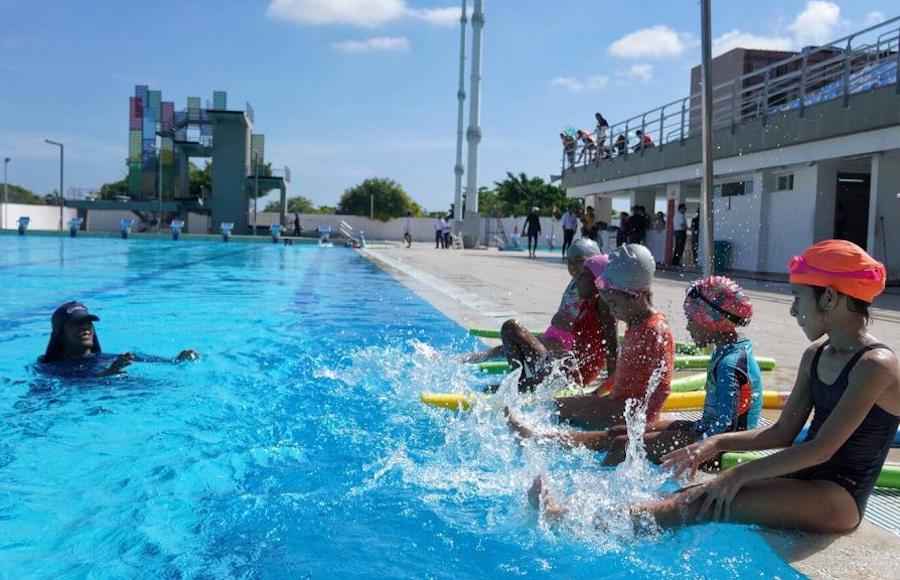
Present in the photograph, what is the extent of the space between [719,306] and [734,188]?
18046 mm

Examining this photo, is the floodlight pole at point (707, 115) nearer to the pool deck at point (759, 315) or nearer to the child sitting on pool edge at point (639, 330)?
the pool deck at point (759, 315)

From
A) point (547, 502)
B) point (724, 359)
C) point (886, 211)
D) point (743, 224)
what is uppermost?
point (886, 211)

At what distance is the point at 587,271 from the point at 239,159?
46.9 m

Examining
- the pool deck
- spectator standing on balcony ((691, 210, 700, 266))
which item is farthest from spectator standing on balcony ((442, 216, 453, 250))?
the pool deck

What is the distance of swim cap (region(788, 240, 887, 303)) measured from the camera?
235cm

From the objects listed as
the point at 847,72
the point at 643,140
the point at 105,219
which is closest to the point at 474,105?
the point at 643,140

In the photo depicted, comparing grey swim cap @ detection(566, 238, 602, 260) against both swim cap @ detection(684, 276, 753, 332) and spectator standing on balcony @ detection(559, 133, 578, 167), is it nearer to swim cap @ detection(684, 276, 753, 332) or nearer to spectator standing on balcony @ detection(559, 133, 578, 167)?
swim cap @ detection(684, 276, 753, 332)

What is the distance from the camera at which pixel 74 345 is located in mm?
5410

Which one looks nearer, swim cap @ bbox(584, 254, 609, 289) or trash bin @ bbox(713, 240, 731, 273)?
swim cap @ bbox(584, 254, 609, 289)

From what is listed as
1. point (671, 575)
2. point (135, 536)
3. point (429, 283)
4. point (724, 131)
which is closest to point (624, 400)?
point (671, 575)

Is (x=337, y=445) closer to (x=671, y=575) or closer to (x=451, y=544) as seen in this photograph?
(x=451, y=544)

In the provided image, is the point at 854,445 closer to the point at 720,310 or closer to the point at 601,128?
the point at 720,310

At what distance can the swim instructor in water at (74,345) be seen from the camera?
5.33m

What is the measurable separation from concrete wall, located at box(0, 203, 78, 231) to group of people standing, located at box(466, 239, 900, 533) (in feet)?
156
